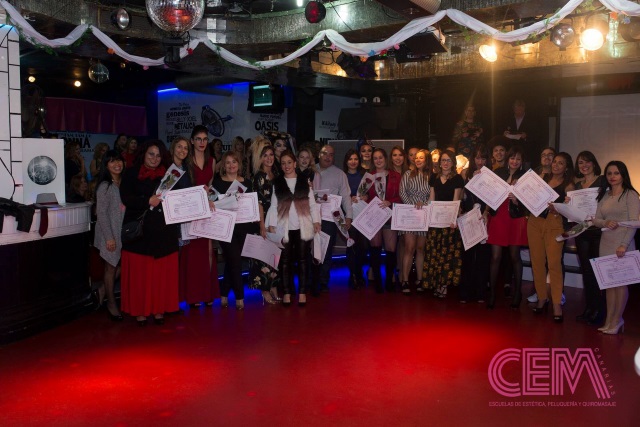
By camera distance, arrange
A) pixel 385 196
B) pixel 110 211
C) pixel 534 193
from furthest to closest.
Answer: pixel 385 196, pixel 534 193, pixel 110 211

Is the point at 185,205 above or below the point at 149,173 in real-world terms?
below

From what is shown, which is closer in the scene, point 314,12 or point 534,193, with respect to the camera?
point 534,193

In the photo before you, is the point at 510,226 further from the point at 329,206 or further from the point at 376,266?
the point at 329,206

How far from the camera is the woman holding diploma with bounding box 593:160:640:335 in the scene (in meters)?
5.59

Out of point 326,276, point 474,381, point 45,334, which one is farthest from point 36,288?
point 474,381

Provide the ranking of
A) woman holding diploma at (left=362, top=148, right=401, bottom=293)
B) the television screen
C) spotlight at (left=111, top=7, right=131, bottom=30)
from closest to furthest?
spotlight at (left=111, top=7, right=131, bottom=30) → woman holding diploma at (left=362, top=148, right=401, bottom=293) → the television screen

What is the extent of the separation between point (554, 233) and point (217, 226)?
3.24 metres

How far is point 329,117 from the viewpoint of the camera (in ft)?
45.9

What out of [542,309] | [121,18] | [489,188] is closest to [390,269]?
[489,188]

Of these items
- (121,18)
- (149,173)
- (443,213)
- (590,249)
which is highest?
(121,18)

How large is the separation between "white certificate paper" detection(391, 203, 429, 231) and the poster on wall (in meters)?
3.51

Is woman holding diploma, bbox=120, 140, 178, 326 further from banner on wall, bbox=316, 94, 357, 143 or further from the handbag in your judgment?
banner on wall, bbox=316, 94, 357, 143

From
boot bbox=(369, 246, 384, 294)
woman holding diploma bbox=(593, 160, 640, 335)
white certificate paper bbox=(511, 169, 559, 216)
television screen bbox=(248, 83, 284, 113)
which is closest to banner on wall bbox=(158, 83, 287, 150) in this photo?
television screen bbox=(248, 83, 284, 113)

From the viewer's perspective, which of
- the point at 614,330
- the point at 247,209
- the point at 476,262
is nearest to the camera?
the point at 614,330
